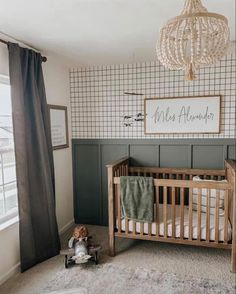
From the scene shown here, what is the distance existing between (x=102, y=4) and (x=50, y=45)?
1.01 meters

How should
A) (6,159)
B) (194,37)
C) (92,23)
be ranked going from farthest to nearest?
(6,159)
(92,23)
(194,37)

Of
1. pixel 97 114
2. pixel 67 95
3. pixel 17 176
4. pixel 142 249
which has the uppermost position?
pixel 67 95

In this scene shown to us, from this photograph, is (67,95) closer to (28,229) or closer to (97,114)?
(97,114)

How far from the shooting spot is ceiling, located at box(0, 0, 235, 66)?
1.70 metres

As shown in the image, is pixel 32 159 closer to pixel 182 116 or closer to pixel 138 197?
pixel 138 197

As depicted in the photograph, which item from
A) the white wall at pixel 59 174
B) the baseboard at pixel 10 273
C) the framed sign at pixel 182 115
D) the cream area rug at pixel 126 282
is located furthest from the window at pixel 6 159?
the framed sign at pixel 182 115

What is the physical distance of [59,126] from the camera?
10.7ft

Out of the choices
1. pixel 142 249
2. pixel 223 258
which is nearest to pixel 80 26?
pixel 142 249

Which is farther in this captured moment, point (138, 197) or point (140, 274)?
point (138, 197)

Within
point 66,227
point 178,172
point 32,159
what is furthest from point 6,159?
point 178,172

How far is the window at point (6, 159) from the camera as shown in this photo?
2.40 metres

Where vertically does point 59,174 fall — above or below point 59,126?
below

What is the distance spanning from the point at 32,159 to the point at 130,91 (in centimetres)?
155

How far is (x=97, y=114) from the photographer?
3492 mm
